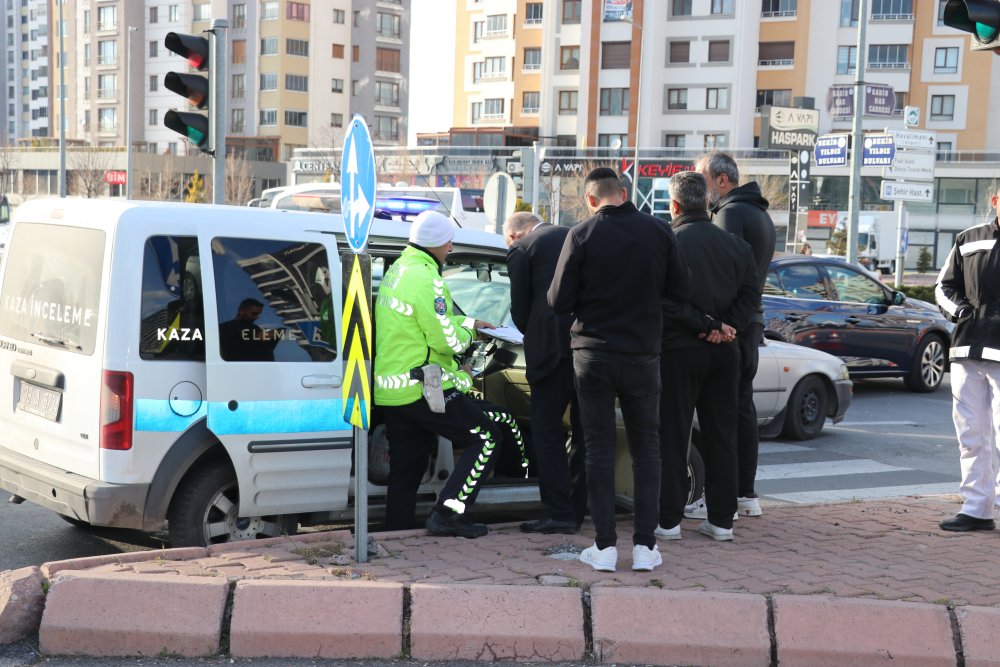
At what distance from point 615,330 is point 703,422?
42.7 inches

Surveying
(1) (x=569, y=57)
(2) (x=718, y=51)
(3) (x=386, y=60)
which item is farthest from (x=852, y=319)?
(3) (x=386, y=60)

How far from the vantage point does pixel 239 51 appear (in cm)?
8856

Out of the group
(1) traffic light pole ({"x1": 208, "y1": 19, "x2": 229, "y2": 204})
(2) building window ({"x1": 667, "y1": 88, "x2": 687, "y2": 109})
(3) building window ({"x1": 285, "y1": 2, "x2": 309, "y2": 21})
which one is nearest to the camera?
(1) traffic light pole ({"x1": 208, "y1": 19, "x2": 229, "y2": 204})

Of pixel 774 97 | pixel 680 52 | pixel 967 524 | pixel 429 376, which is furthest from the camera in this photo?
pixel 680 52

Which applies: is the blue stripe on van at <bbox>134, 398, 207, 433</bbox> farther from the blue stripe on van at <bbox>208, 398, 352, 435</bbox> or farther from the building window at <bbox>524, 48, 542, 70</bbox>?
the building window at <bbox>524, 48, 542, 70</bbox>

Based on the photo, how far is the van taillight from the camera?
5.50 meters

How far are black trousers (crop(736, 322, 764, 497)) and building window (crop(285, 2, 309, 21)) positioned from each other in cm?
8516

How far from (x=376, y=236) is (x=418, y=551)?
1.88 meters

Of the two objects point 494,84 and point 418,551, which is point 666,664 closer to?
point 418,551

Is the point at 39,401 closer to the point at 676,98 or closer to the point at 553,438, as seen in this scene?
the point at 553,438

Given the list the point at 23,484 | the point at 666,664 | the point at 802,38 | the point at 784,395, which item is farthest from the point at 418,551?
the point at 802,38

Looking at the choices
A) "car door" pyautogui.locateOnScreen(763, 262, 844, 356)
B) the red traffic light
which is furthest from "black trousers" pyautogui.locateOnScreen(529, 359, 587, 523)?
"car door" pyautogui.locateOnScreen(763, 262, 844, 356)

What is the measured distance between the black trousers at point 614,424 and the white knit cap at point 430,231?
0.99m

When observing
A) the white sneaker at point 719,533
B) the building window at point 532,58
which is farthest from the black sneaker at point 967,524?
the building window at point 532,58
